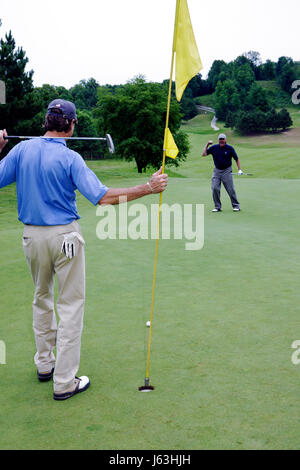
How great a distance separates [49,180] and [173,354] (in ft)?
6.29

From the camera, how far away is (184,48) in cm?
401

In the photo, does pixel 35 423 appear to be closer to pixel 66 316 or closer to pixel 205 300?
pixel 66 316

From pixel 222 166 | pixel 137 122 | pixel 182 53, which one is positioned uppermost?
pixel 137 122

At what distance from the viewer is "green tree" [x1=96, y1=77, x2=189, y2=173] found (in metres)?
59.5

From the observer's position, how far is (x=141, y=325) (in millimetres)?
5391

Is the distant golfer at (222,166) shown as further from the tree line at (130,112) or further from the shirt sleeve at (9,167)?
the tree line at (130,112)

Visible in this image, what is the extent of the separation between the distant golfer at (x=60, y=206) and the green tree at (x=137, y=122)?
55.2 m

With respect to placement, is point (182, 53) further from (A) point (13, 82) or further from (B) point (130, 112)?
(B) point (130, 112)

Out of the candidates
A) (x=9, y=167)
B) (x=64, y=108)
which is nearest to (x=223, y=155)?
(x=64, y=108)

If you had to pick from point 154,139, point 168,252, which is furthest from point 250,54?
point 168,252

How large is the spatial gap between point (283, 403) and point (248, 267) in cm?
443

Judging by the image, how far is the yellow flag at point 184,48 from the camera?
3.94 meters

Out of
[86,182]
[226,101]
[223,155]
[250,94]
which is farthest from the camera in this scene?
[226,101]

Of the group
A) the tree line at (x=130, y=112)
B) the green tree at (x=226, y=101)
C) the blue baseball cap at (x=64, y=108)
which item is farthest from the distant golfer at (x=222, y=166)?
the green tree at (x=226, y=101)
